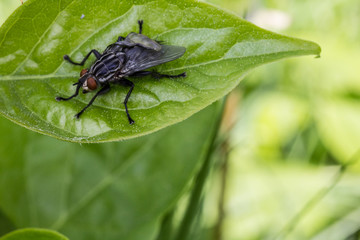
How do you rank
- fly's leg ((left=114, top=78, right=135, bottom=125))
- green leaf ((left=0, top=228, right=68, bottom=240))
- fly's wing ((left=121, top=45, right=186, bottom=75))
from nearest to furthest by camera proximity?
green leaf ((left=0, top=228, right=68, bottom=240)) < fly's leg ((left=114, top=78, right=135, bottom=125)) < fly's wing ((left=121, top=45, right=186, bottom=75))

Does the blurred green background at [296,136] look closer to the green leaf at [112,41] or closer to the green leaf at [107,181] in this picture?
the green leaf at [107,181]

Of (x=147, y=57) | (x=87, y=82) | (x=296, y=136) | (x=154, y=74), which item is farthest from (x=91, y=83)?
(x=296, y=136)

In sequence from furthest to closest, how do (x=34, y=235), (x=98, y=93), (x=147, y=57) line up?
1. (x=147, y=57)
2. (x=98, y=93)
3. (x=34, y=235)

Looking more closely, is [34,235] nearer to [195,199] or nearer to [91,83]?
[91,83]

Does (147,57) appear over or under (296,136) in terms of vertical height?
over

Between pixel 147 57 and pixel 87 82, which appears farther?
pixel 147 57

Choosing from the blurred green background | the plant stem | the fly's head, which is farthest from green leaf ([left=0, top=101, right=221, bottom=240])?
the blurred green background

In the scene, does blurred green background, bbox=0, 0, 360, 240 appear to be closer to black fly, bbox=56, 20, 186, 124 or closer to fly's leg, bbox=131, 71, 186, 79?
black fly, bbox=56, 20, 186, 124
